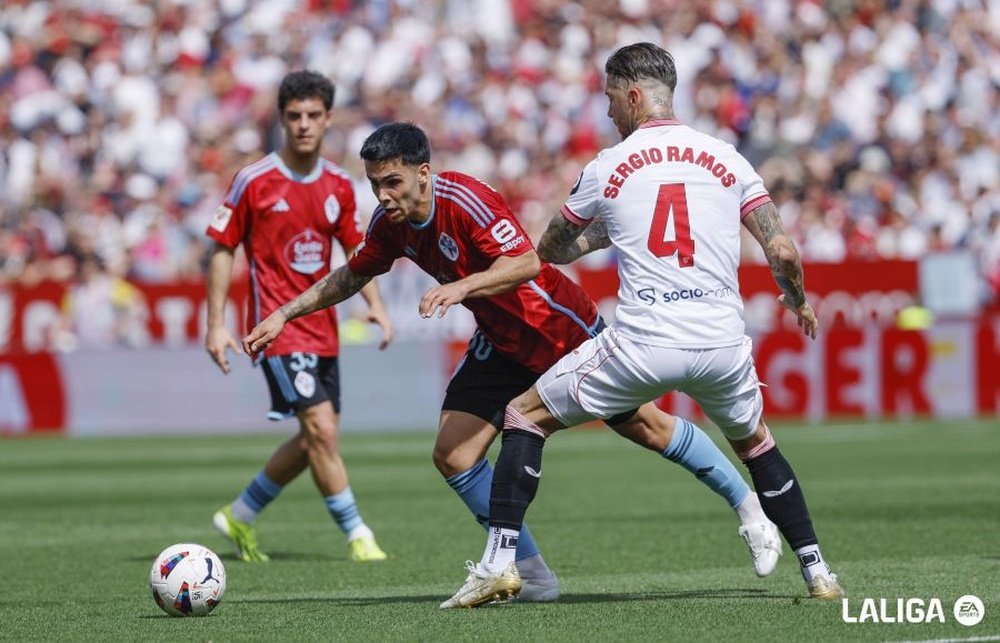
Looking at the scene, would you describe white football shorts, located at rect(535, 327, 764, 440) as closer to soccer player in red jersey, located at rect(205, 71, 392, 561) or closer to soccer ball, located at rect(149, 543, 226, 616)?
soccer ball, located at rect(149, 543, 226, 616)

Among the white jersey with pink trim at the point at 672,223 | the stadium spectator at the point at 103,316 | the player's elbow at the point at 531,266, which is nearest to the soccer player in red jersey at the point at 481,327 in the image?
the player's elbow at the point at 531,266

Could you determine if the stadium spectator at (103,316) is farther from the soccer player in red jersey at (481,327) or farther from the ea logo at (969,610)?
the ea logo at (969,610)

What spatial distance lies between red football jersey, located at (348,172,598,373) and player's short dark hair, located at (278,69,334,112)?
2537 mm

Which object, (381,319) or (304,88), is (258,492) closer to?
(381,319)

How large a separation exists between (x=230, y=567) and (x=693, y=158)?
429 cm

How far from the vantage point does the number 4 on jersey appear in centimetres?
707

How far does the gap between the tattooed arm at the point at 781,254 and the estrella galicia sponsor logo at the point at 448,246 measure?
130cm

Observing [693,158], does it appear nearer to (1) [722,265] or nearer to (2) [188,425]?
(1) [722,265]

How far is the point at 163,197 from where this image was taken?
25531mm

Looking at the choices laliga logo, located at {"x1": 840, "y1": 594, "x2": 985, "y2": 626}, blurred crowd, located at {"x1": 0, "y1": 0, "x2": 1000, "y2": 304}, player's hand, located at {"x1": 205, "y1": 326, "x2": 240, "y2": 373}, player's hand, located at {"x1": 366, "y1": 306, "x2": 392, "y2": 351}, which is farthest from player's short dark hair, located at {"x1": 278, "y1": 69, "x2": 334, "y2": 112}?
blurred crowd, located at {"x1": 0, "y1": 0, "x2": 1000, "y2": 304}

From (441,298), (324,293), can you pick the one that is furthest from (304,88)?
(441,298)

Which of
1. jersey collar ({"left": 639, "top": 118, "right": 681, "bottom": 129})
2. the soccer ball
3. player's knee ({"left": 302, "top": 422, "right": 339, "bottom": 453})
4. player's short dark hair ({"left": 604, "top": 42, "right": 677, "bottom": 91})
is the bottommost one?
the soccer ball

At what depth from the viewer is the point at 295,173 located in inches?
416

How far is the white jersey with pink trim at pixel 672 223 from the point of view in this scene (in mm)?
7074
